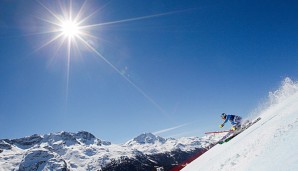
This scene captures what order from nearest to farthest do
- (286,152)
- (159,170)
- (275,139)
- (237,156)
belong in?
(286,152), (275,139), (237,156), (159,170)

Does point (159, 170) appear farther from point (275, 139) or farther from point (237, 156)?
point (275, 139)

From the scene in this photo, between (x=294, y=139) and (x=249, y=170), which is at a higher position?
(x=294, y=139)

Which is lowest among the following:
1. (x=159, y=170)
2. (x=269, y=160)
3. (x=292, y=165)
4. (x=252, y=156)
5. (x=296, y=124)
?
(x=292, y=165)

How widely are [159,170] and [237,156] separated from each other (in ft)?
36.0

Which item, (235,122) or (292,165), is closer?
(292,165)

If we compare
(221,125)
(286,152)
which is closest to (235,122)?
(221,125)

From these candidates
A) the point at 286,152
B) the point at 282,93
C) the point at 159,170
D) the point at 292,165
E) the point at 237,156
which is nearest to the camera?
the point at 292,165

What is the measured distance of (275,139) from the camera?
7746 mm

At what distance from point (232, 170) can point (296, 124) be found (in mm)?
2496

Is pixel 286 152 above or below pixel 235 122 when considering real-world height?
below

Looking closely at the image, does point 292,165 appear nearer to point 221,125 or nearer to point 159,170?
point 159,170

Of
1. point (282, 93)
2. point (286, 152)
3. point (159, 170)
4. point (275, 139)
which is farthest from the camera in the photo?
point (282, 93)

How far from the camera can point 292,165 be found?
18.0 ft

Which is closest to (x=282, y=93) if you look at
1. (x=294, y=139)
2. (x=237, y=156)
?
(x=237, y=156)
